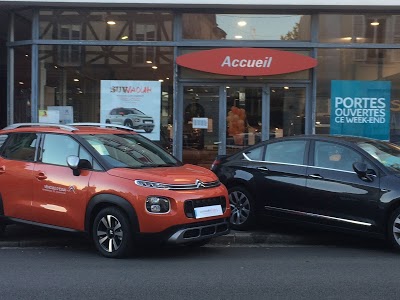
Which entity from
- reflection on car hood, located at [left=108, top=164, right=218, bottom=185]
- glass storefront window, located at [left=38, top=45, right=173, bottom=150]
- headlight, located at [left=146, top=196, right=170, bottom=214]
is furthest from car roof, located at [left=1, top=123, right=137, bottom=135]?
glass storefront window, located at [left=38, top=45, right=173, bottom=150]

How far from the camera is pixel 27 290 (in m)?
5.20

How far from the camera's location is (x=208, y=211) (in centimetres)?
646

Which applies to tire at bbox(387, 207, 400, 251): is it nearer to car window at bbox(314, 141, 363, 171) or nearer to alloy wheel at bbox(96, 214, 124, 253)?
car window at bbox(314, 141, 363, 171)

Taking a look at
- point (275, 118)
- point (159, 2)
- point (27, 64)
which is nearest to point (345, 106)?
point (275, 118)

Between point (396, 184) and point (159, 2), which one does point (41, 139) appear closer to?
point (396, 184)

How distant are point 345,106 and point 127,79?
5.20 meters

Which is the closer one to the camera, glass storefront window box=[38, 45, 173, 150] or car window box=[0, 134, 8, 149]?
car window box=[0, 134, 8, 149]

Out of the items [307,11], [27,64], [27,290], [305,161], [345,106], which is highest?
[307,11]

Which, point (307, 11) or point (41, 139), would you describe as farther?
point (307, 11)

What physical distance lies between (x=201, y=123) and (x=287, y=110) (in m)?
2.07

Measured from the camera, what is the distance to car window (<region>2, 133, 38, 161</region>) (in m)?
7.26

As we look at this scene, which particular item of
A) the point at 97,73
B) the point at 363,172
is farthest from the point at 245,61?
the point at 363,172

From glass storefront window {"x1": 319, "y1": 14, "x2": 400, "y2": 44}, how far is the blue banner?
1.02 m

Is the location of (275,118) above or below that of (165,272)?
above
